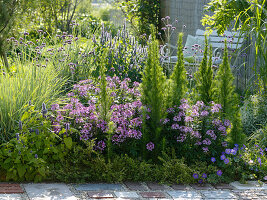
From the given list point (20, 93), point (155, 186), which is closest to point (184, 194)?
point (155, 186)

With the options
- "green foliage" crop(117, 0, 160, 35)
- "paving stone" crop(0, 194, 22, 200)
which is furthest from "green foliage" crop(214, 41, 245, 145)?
"green foliage" crop(117, 0, 160, 35)

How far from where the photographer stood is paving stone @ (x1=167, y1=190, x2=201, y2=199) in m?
3.21

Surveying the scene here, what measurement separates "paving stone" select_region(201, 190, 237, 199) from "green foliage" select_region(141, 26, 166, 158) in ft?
2.22

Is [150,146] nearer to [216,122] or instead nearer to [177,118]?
[177,118]

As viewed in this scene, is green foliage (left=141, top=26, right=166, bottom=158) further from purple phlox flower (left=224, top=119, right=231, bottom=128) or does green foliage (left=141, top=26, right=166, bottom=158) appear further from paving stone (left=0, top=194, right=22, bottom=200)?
paving stone (left=0, top=194, right=22, bottom=200)

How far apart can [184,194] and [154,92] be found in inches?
38.8

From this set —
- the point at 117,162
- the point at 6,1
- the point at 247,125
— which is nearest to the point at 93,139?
the point at 117,162

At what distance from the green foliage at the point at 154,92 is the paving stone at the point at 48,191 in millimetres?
980

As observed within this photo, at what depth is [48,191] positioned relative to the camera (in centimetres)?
323

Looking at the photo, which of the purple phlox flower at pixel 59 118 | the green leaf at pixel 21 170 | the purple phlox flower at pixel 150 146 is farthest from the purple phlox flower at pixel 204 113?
the green leaf at pixel 21 170

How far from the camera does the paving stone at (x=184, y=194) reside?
3207 millimetres

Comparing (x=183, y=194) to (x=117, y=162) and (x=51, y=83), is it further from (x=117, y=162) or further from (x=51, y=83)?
(x=51, y=83)

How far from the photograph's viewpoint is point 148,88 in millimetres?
3834

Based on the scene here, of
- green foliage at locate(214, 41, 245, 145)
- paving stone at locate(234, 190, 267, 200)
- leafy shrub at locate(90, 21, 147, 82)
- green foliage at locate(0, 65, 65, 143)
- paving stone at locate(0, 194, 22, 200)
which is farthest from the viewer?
leafy shrub at locate(90, 21, 147, 82)
